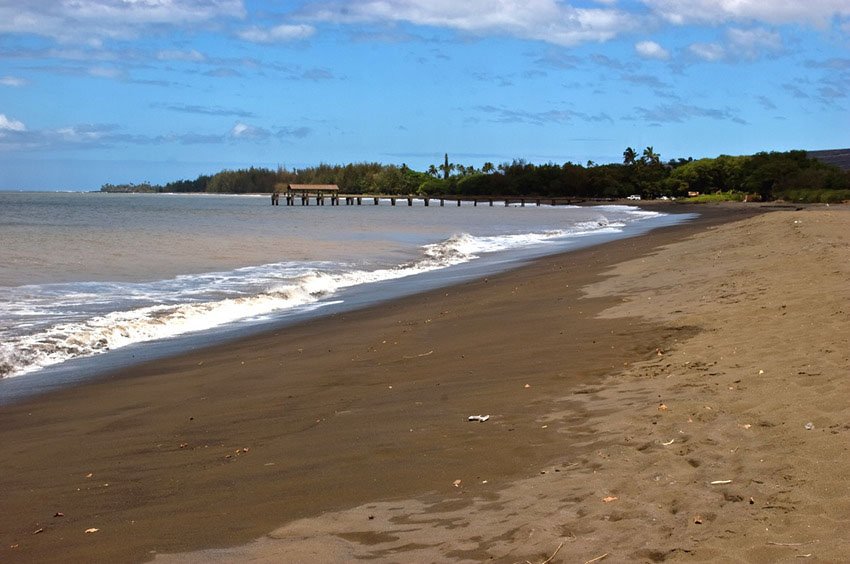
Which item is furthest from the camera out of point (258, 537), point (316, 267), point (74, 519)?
point (316, 267)

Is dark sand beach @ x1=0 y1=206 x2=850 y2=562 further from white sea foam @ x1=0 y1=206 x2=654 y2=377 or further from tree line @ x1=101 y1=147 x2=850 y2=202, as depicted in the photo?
tree line @ x1=101 y1=147 x2=850 y2=202

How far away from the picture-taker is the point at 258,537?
4.70m

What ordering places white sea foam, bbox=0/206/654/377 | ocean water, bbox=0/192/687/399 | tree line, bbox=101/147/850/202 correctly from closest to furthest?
1. white sea foam, bbox=0/206/654/377
2. ocean water, bbox=0/192/687/399
3. tree line, bbox=101/147/850/202

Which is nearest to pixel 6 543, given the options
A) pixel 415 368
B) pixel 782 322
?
pixel 415 368

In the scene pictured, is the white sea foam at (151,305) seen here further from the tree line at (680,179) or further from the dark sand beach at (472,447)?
the tree line at (680,179)

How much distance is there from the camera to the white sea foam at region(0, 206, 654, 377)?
11.8m

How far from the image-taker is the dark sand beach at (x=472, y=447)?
4426 millimetres

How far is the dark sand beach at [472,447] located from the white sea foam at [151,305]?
198 cm

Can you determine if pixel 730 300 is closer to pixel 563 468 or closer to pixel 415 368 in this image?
pixel 415 368

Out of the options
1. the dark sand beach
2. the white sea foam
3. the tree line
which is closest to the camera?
the dark sand beach

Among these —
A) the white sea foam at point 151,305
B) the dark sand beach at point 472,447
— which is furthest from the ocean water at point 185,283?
the dark sand beach at point 472,447

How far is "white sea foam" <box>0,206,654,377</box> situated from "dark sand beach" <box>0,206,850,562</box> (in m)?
1.98

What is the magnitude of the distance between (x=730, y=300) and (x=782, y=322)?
82.2 inches

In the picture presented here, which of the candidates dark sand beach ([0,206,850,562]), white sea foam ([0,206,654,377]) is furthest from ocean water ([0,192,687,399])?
dark sand beach ([0,206,850,562])
